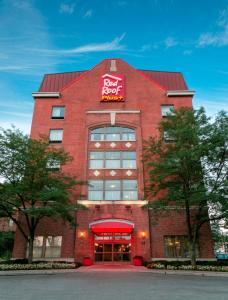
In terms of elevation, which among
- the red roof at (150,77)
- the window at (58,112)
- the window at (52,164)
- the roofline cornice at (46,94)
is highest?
the red roof at (150,77)

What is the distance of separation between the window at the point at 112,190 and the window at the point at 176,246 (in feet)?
17.7

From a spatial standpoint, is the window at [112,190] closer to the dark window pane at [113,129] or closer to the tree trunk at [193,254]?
the dark window pane at [113,129]

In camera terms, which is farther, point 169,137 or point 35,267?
point 169,137

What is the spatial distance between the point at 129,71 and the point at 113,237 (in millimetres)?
20886

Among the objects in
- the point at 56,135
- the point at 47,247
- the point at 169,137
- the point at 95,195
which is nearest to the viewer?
the point at 169,137

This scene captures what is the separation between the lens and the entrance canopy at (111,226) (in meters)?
24.4

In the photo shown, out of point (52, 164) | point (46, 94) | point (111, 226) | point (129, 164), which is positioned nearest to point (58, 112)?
point (46, 94)

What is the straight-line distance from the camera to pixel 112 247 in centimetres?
2536

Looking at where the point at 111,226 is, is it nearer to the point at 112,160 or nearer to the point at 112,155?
the point at 112,160

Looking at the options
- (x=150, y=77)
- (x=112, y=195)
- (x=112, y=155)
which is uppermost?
(x=150, y=77)

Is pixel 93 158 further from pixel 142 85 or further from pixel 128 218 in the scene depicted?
pixel 142 85

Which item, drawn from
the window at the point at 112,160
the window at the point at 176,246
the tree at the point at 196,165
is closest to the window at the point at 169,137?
the tree at the point at 196,165

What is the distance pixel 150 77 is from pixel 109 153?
13.6 m

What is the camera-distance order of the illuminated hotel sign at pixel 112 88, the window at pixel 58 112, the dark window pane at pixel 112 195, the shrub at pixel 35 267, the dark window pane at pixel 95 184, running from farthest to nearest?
the window at pixel 58 112 → the illuminated hotel sign at pixel 112 88 → the dark window pane at pixel 95 184 → the dark window pane at pixel 112 195 → the shrub at pixel 35 267
